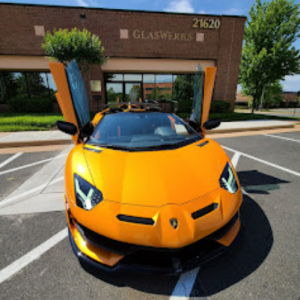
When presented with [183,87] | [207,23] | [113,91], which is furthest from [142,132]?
[207,23]

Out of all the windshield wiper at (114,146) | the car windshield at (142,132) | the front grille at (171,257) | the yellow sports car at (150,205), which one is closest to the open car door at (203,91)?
the car windshield at (142,132)

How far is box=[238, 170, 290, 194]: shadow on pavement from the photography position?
310 cm

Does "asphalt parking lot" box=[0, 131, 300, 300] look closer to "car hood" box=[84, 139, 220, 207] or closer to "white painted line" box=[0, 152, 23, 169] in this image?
"car hood" box=[84, 139, 220, 207]

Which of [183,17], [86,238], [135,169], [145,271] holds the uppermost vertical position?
[183,17]

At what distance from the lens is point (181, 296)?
1443mm

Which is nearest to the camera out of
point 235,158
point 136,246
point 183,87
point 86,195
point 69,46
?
point 136,246

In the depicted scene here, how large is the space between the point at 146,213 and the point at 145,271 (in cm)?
41

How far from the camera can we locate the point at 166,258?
1.38 m

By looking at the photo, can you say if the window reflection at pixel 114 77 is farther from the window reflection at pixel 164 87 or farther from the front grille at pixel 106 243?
the front grille at pixel 106 243

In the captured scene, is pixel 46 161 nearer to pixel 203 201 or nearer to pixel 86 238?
pixel 86 238

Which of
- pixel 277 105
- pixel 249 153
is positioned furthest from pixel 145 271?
pixel 277 105

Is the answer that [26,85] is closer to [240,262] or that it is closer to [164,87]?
[164,87]

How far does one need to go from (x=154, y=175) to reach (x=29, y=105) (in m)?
14.9

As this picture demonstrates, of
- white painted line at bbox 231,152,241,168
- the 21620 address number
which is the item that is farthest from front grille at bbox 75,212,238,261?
the 21620 address number
